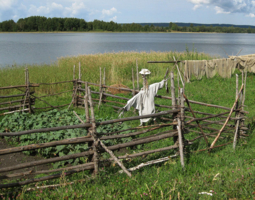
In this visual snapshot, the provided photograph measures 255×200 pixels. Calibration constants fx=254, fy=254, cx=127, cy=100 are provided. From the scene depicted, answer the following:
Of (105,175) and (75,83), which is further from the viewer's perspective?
(75,83)

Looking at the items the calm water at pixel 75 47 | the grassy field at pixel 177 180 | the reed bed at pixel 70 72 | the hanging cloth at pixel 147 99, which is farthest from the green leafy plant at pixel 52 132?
the calm water at pixel 75 47

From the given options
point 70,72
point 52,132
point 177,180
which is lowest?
point 177,180

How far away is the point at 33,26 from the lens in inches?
3728

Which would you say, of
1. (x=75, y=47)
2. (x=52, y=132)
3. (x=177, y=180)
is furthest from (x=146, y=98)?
(x=75, y=47)

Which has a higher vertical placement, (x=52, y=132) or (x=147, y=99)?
(x=147, y=99)

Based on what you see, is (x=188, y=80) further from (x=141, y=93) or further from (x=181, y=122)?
(x=181, y=122)

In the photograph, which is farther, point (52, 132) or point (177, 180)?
point (52, 132)

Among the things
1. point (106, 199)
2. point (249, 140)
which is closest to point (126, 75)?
point (249, 140)

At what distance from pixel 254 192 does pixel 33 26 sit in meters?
102

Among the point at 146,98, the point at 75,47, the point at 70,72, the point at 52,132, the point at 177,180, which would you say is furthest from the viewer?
the point at 75,47

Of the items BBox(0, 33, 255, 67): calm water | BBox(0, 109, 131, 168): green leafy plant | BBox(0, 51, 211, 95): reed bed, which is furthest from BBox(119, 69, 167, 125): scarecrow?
BBox(0, 33, 255, 67): calm water

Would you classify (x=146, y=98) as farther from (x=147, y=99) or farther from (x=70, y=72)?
(x=70, y=72)

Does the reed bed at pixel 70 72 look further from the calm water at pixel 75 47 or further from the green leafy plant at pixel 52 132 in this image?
the green leafy plant at pixel 52 132

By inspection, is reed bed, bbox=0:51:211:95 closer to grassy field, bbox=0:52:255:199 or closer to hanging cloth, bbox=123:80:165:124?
hanging cloth, bbox=123:80:165:124
